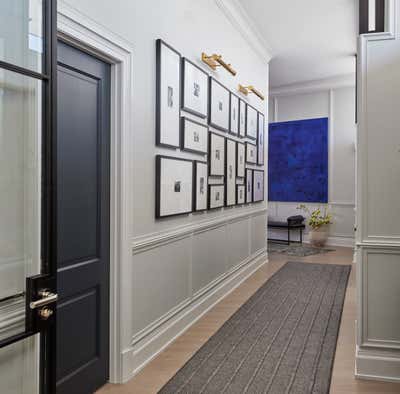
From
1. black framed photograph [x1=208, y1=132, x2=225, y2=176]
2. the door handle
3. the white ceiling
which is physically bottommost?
the door handle

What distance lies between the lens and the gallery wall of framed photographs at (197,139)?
9.20 ft

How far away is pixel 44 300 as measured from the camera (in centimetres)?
139

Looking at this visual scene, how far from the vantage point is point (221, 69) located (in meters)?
4.05

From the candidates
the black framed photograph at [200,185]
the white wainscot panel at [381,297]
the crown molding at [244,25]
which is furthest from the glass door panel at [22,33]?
the crown molding at [244,25]

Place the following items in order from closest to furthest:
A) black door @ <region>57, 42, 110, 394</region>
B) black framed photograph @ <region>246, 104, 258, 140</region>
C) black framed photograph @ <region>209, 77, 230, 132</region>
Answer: black door @ <region>57, 42, 110, 394</region>, black framed photograph @ <region>209, 77, 230, 132</region>, black framed photograph @ <region>246, 104, 258, 140</region>

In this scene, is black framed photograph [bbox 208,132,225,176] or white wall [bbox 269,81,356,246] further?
white wall [bbox 269,81,356,246]

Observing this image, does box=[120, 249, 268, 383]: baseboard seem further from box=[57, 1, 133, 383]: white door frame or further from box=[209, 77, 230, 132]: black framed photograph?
box=[209, 77, 230, 132]: black framed photograph

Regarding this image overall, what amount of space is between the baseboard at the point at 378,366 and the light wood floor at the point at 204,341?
45 mm

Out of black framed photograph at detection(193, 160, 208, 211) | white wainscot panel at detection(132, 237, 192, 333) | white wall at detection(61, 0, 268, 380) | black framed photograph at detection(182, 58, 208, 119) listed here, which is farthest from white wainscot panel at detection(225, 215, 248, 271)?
black framed photograph at detection(182, 58, 208, 119)

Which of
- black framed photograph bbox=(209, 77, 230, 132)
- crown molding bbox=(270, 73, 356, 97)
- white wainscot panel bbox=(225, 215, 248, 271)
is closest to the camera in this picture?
black framed photograph bbox=(209, 77, 230, 132)

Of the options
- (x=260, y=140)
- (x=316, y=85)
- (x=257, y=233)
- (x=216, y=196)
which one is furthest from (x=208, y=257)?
(x=316, y=85)

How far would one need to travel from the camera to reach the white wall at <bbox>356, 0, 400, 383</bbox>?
2432 mm

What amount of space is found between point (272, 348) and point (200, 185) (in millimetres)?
1481

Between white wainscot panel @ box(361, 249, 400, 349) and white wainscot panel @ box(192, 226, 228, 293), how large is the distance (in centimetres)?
147
